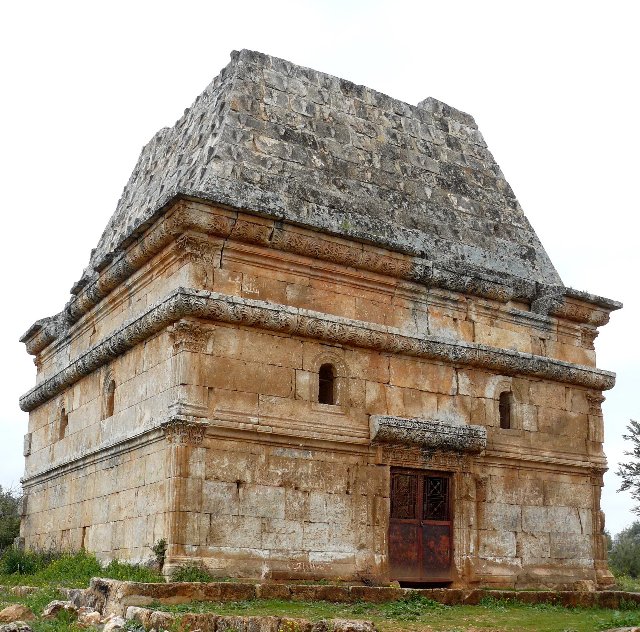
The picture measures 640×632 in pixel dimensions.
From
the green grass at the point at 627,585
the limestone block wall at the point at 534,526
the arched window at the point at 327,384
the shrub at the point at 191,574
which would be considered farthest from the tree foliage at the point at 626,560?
the shrub at the point at 191,574

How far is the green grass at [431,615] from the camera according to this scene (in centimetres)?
881

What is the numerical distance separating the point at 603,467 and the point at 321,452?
17.4 ft

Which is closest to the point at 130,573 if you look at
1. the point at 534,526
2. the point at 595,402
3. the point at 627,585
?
the point at 534,526

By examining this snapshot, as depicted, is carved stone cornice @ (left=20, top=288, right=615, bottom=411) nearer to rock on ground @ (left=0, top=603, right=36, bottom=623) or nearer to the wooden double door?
the wooden double door

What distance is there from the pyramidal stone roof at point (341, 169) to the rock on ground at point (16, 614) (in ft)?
16.4

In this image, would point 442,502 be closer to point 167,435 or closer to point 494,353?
point 494,353

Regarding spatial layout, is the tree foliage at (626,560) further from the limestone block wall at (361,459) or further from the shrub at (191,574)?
the shrub at (191,574)

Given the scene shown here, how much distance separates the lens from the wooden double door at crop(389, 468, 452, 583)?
1248 cm

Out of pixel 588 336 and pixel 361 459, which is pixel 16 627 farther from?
pixel 588 336

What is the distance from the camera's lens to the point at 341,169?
1372 cm

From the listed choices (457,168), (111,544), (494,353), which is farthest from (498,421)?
(111,544)

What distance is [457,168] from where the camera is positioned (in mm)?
15438

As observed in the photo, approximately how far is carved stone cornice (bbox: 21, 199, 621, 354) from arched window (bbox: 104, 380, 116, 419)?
1.49 meters

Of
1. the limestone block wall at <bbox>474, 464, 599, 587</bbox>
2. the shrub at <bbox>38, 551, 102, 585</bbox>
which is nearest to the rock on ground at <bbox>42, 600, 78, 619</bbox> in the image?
the shrub at <bbox>38, 551, 102, 585</bbox>
